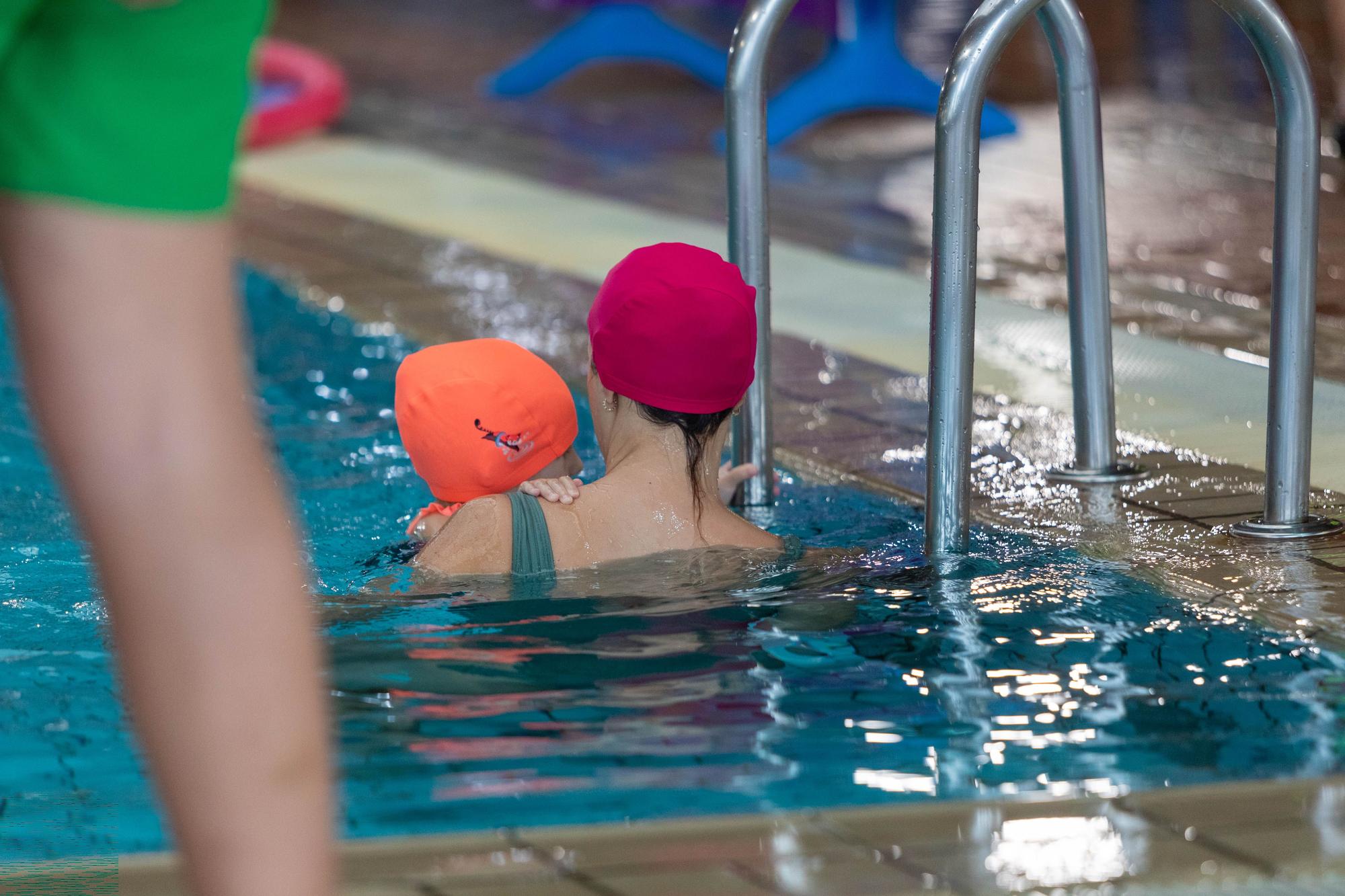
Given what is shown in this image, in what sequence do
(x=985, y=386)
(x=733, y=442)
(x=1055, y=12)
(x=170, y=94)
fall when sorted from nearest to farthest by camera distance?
(x=170, y=94) → (x=1055, y=12) → (x=733, y=442) → (x=985, y=386)

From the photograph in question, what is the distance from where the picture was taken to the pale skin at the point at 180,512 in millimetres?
1133

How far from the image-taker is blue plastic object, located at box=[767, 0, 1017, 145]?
8.91 metres

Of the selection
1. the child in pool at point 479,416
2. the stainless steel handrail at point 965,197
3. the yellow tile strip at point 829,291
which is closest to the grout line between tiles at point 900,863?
the stainless steel handrail at point 965,197

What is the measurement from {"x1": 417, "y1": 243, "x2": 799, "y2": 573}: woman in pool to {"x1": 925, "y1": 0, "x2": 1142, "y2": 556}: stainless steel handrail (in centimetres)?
33

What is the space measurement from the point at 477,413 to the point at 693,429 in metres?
0.41

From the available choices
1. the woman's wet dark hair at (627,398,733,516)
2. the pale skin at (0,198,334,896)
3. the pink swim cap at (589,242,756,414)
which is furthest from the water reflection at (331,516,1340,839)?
the pale skin at (0,198,334,896)

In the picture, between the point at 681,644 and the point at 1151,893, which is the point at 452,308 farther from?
the point at 1151,893

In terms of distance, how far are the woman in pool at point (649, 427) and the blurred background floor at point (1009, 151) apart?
1.73 meters

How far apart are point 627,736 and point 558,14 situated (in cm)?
1527

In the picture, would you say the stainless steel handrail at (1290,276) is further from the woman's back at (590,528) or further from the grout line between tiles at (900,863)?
the grout line between tiles at (900,863)

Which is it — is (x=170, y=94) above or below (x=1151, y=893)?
above

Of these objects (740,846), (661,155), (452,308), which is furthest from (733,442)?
(661,155)

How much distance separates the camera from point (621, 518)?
Answer: 2932 mm

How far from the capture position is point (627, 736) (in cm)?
227
